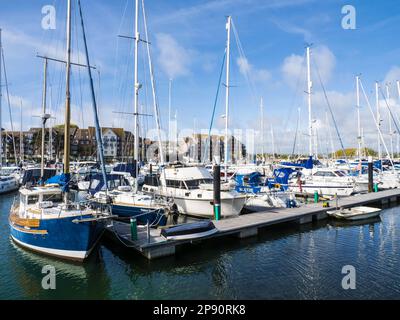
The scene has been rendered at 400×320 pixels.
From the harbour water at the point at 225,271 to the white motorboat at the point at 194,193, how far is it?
3515 mm

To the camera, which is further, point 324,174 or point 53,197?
point 324,174

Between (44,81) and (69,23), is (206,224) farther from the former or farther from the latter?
(44,81)

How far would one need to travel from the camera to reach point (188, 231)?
1498cm

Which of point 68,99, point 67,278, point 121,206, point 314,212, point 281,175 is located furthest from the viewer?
point 281,175

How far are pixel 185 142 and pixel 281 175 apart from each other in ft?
276

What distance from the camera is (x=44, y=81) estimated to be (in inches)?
1272

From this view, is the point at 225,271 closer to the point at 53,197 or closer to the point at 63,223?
the point at 63,223

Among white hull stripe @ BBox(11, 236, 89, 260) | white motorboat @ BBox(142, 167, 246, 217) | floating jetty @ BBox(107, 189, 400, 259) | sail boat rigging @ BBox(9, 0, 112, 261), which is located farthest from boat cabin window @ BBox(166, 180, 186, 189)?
white hull stripe @ BBox(11, 236, 89, 260)

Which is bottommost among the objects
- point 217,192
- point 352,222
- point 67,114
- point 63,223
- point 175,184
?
point 352,222

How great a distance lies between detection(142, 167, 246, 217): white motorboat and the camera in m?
20.8

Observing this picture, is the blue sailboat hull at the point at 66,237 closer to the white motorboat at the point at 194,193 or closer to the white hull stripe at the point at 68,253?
the white hull stripe at the point at 68,253

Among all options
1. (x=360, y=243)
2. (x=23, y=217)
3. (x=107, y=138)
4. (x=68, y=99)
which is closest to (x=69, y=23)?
(x=68, y=99)

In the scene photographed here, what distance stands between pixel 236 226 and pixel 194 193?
5123 millimetres

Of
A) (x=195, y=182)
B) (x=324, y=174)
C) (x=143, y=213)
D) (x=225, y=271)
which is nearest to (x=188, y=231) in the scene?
(x=225, y=271)
